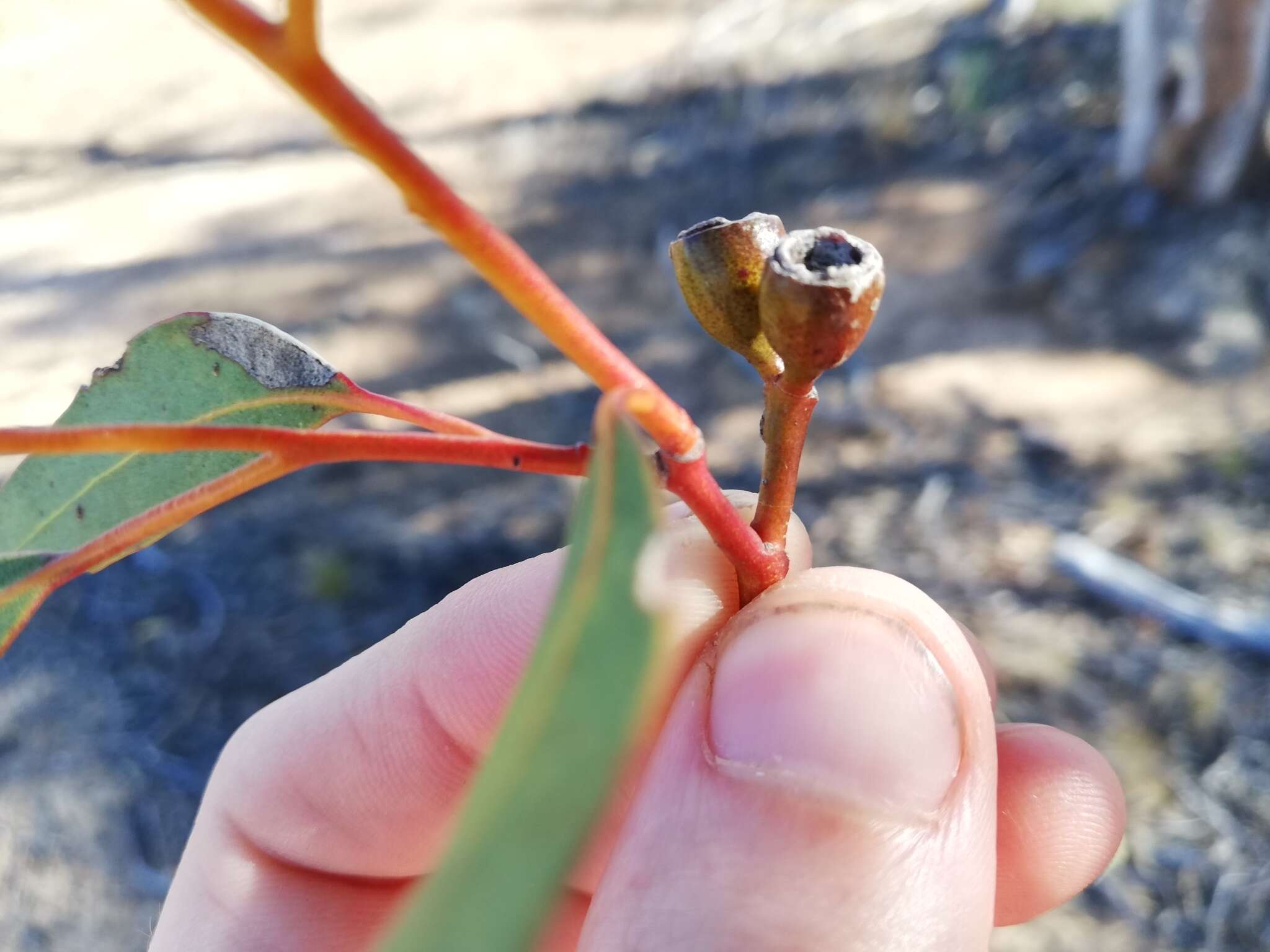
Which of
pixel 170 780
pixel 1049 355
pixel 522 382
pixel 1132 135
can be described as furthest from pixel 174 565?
pixel 1132 135

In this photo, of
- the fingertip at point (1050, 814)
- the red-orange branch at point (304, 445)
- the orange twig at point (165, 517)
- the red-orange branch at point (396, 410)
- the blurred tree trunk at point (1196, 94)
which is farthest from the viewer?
the blurred tree trunk at point (1196, 94)

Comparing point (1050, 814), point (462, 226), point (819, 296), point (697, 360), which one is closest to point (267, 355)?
point (462, 226)

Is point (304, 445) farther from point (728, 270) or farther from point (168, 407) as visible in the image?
point (728, 270)

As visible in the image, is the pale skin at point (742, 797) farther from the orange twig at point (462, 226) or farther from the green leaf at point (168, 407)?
the green leaf at point (168, 407)

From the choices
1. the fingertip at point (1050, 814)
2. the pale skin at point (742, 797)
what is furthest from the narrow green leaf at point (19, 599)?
the fingertip at point (1050, 814)

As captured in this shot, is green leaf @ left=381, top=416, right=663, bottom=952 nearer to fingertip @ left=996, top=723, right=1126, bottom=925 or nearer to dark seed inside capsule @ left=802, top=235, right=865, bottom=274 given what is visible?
dark seed inside capsule @ left=802, top=235, right=865, bottom=274

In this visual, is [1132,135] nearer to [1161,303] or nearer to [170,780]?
[1161,303]

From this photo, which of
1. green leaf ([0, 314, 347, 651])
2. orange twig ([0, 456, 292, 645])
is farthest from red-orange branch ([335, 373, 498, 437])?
orange twig ([0, 456, 292, 645])
